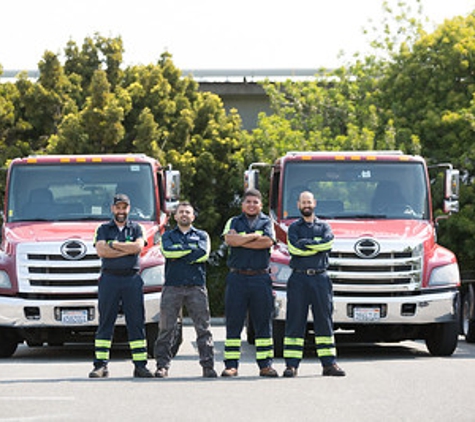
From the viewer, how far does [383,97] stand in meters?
43.6

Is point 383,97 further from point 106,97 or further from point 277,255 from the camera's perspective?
point 277,255

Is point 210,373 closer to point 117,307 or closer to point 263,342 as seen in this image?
point 263,342

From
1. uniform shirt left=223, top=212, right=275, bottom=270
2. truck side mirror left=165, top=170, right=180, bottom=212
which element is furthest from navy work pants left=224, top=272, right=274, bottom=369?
truck side mirror left=165, top=170, right=180, bottom=212

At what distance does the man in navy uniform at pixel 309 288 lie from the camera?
585 inches

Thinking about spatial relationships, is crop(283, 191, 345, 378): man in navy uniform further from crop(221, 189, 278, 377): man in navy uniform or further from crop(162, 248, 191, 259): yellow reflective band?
crop(162, 248, 191, 259): yellow reflective band

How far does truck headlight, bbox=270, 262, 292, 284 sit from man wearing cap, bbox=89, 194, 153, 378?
322cm

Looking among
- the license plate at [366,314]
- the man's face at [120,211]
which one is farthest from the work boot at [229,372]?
the license plate at [366,314]

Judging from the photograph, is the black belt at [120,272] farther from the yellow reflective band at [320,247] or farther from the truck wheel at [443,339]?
the truck wheel at [443,339]

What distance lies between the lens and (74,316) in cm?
1739

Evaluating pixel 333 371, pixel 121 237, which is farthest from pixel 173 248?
pixel 333 371

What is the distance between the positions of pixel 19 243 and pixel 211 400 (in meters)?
6.02

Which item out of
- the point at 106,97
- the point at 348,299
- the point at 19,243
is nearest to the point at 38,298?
the point at 19,243

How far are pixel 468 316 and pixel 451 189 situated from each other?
4971mm

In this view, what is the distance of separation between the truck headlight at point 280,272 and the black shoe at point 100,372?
369cm
